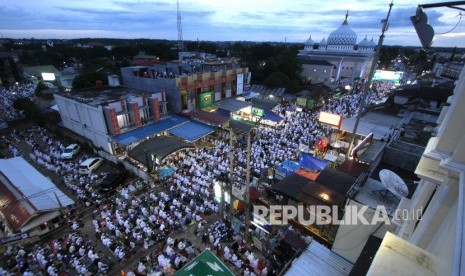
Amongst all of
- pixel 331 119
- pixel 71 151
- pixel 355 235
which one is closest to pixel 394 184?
pixel 355 235

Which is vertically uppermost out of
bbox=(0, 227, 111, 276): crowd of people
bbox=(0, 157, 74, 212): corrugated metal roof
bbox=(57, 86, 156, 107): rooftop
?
bbox=(57, 86, 156, 107): rooftop

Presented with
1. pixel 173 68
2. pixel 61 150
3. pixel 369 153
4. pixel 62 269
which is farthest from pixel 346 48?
pixel 62 269

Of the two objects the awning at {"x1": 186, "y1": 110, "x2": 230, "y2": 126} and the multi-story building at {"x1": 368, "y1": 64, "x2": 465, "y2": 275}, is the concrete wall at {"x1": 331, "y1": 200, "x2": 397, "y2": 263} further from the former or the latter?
the awning at {"x1": 186, "y1": 110, "x2": 230, "y2": 126}

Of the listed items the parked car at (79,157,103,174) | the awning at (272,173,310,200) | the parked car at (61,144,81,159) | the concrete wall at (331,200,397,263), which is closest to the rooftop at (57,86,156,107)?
the parked car at (61,144,81,159)

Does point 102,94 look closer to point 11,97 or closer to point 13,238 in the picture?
point 13,238

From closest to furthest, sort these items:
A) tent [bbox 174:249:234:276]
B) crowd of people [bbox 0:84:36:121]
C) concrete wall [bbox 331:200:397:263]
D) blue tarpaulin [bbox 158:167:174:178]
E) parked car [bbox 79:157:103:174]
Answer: tent [bbox 174:249:234:276] → concrete wall [bbox 331:200:397:263] → blue tarpaulin [bbox 158:167:174:178] → parked car [bbox 79:157:103:174] → crowd of people [bbox 0:84:36:121]

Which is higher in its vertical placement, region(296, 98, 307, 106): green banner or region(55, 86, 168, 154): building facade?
region(55, 86, 168, 154): building facade
